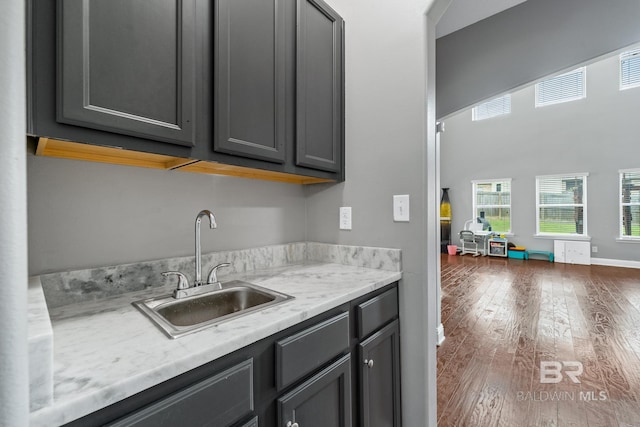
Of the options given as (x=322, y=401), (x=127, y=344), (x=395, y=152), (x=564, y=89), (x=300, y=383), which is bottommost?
(x=322, y=401)

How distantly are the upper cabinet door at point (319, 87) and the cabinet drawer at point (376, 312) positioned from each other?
0.76m

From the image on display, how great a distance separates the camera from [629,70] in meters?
6.19

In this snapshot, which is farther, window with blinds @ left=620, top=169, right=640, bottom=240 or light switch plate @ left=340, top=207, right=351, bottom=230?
window with blinds @ left=620, top=169, right=640, bottom=240

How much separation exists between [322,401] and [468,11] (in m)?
2.98

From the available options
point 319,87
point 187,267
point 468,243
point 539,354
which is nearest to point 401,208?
point 319,87

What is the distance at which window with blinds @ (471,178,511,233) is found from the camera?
7789 millimetres

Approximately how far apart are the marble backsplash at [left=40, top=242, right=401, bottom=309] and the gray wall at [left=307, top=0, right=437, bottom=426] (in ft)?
0.28

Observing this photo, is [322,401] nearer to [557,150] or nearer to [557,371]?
[557,371]

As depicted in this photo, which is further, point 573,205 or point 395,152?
point 573,205

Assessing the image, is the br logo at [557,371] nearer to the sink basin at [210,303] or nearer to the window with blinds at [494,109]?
the sink basin at [210,303]

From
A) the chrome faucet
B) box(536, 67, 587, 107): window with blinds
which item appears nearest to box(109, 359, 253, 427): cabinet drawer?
the chrome faucet

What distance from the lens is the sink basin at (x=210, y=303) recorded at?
1035 mm

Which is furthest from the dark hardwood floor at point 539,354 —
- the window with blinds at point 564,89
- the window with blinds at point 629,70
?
the window with blinds at point 564,89

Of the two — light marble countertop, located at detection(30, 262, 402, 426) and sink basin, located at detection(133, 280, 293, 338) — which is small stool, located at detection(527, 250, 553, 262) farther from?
sink basin, located at detection(133, 280, 293, 338)
